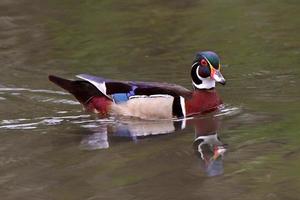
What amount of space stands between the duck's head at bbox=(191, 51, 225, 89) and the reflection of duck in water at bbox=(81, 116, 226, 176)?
Result: 52 cm

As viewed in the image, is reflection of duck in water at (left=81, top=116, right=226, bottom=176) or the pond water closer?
the pond water

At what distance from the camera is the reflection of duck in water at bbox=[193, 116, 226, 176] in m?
8.94

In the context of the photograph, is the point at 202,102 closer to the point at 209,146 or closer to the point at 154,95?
the point at 154,95

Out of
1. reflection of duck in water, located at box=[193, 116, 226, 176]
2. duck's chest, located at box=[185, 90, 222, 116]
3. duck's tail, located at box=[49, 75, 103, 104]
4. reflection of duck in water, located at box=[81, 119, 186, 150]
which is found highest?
duck's tail, located at box=[49, 75, 103, 104]

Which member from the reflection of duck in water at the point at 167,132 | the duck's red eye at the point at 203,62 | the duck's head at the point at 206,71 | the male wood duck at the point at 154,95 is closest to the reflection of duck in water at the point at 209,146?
the reflection of duck in water at the point at 167,132

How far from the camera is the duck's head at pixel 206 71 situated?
1156cm

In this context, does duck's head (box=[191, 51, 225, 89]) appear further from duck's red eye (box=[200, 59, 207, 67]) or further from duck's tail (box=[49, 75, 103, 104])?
duck's tail (box=[49, 75, 103, 104])

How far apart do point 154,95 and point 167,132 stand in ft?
2.94

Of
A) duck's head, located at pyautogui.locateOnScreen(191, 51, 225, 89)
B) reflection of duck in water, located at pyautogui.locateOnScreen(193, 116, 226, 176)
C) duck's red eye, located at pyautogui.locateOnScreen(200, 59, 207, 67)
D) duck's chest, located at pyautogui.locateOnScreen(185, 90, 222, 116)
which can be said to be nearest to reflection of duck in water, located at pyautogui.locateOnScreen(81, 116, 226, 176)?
reflection of duck in water, located at pyautogui.locateOnScreen(193, 116, 226, 176)

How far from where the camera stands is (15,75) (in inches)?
550

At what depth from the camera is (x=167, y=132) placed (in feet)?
34.9

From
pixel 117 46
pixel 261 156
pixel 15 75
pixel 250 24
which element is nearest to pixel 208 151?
pixel 261 156

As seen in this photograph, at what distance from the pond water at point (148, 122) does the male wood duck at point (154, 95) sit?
195 mm

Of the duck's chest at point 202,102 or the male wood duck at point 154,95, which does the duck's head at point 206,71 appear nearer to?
the male wood duck at point 154,95
